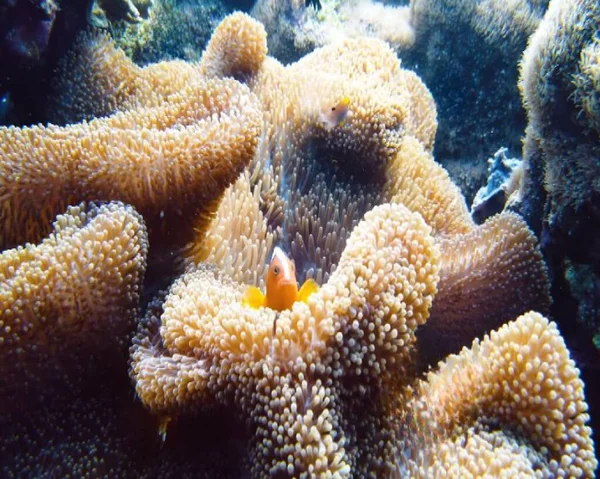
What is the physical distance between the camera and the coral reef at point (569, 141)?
5.92 ft

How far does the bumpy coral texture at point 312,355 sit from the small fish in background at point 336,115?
A: 1.10 meters

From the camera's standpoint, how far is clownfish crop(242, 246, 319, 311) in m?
1.61

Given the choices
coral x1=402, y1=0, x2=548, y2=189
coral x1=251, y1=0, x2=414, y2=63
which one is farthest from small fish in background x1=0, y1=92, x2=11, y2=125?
coral x1=402, y1=0, x2=548, y2=189

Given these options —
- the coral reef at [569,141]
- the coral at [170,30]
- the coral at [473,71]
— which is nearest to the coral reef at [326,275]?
the coral reef at [569,141]

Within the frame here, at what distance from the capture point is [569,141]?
6.40ft

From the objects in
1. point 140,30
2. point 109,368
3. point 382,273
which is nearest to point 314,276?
point 382,273

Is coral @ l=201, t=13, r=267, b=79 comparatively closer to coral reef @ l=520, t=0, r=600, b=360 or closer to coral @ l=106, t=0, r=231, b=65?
coral @ l=106, t=0, r=231, b=65

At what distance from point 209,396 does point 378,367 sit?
514 mm

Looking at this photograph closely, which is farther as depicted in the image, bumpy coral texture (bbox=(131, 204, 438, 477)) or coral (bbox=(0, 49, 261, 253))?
coral (bbox=(0, 49, 261, 253))

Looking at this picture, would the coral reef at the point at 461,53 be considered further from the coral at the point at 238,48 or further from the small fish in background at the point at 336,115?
the small fish in background at the point at 336,115

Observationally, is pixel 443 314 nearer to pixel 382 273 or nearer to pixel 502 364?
pixel 502 364

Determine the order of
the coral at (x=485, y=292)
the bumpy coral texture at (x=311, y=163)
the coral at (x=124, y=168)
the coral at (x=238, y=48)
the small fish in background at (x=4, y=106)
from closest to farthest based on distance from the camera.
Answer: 1. the coral at (x=124, y=168)
2. the coral at (x=485, y=292)
3. the bumpy coral texture at (x=311, y=163)
4. the small fish in background at (x=4, y=106)
5. the coral at (x=238, y=48)

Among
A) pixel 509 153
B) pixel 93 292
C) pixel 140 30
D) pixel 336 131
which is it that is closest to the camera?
pixel 93 292

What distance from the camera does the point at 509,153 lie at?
4453mm
